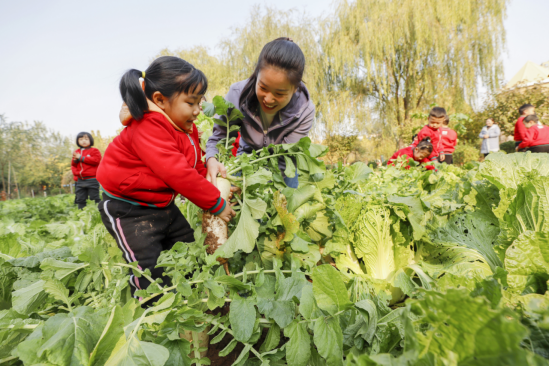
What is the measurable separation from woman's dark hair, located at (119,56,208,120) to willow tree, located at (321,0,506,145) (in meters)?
12.2

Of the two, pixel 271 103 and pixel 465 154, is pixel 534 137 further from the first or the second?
pixel 465 154

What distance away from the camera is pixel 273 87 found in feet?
5.99

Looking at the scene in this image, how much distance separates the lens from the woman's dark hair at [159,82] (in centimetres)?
158

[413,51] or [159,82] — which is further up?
[413,51]

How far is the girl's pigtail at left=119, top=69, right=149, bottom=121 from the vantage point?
157cm

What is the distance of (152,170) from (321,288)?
45.7 inches

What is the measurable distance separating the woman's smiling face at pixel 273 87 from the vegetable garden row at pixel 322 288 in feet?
1.23

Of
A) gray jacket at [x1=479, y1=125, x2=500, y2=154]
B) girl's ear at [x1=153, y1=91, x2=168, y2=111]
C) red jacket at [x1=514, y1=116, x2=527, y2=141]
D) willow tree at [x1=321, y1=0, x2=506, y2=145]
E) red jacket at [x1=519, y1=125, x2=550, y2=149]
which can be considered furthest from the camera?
willow tree at [x1=321, y1=0, x2=506, y2=145]

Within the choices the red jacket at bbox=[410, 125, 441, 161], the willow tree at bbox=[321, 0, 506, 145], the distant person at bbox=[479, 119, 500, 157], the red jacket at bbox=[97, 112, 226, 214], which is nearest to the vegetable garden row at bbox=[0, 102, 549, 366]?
the red jacket at bbox=[97, 112, 226, 214]

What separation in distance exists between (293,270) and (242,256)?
53 cm

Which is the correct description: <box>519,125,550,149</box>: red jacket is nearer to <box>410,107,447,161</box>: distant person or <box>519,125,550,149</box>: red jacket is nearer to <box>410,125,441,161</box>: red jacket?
<box>410,107,447,161</box>: distant person

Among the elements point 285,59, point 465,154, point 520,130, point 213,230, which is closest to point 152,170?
point 213,230

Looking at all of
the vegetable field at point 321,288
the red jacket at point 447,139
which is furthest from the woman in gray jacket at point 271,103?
the red jacket at point 447,139

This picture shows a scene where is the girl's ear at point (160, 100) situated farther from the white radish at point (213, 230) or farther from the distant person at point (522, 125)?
the distant person at point (522, 125)
